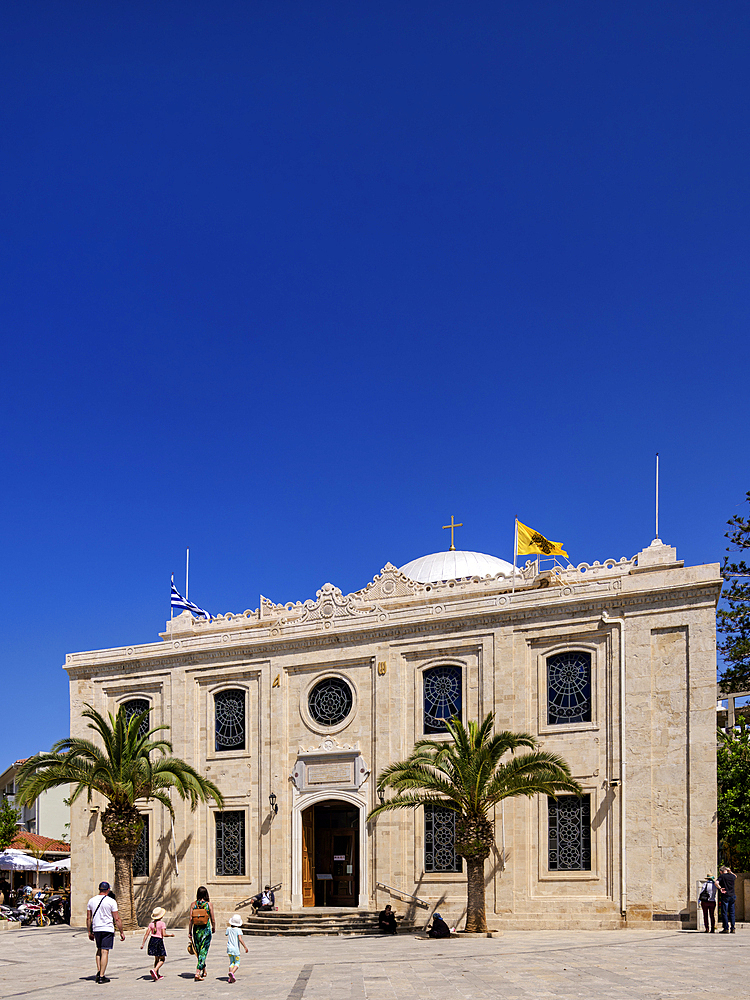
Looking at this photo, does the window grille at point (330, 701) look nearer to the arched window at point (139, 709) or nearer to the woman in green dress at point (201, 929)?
the arched window at point (139, 709)

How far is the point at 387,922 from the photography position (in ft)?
91.9

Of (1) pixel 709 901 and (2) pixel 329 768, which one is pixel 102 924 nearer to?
(2) pixel 329 768

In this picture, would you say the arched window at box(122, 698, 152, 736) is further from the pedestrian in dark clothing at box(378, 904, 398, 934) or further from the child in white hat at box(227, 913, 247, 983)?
the child in white hat at box(227, 913, 247, 983)

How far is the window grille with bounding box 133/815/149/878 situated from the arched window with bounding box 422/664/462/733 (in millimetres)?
10711

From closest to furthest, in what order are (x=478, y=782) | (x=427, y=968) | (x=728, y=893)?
(x=427, y=968), (x=728, y=893), (x=478, y=782)

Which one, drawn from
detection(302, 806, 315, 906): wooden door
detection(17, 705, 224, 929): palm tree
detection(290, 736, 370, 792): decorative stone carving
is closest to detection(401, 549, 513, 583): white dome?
detection(290, 736, 370, 792): decorative stone carving

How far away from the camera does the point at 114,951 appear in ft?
84.8

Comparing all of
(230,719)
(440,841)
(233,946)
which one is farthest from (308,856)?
(233,946)

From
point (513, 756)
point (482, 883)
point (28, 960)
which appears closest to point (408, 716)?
point (513, 756)

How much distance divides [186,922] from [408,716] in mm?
9898

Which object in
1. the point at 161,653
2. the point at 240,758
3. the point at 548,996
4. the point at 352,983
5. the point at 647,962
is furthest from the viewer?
the point at 161,653

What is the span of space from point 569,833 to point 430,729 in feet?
16.9

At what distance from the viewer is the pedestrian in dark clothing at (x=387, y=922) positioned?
92.0 ft

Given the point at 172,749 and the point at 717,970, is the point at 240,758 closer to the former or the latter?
the point at 172,749
